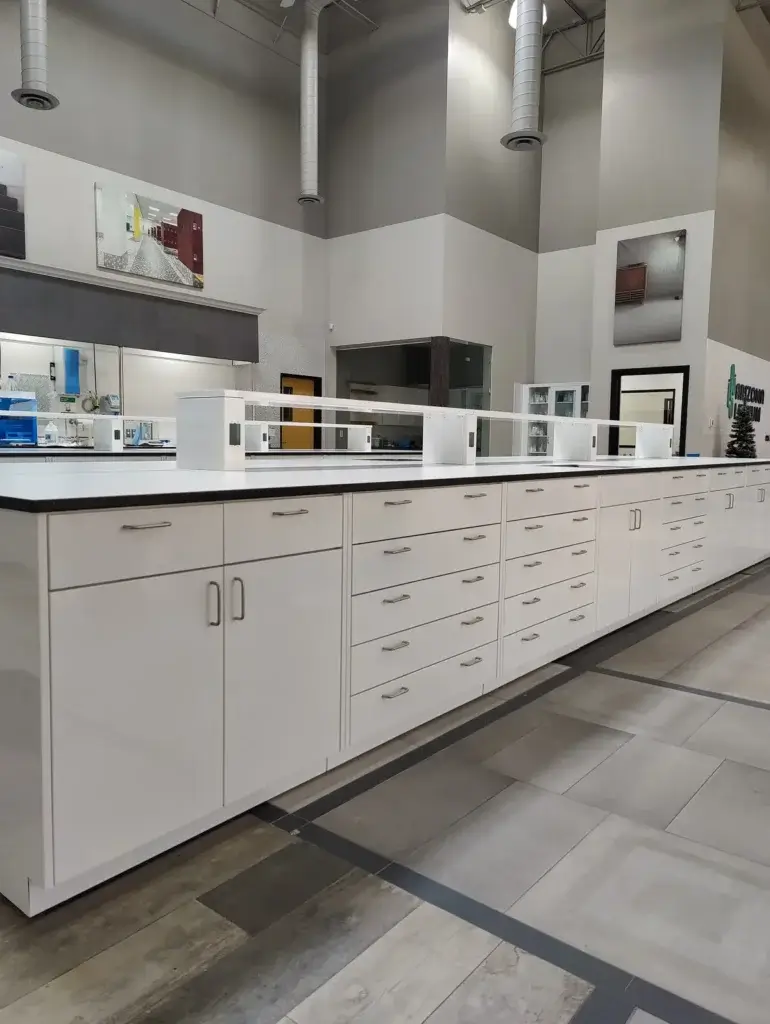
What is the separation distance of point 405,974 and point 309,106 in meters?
9.85

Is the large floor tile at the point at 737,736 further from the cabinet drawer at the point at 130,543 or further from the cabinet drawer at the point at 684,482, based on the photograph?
the cabinet drawer at the point at 130,543

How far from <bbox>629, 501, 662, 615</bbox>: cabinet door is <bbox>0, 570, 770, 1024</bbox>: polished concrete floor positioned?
1.60 m

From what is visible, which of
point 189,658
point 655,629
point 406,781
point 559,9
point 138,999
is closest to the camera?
point 138,999

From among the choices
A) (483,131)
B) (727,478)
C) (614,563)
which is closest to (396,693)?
(614,563)

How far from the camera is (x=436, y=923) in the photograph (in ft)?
5.46

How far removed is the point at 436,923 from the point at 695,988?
1.78 feet

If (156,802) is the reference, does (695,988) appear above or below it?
below

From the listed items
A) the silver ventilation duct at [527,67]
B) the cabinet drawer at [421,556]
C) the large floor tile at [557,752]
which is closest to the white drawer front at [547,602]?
the cabinet drawer at [421,556]

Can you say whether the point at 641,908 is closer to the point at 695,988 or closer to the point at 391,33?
the point at 695,988

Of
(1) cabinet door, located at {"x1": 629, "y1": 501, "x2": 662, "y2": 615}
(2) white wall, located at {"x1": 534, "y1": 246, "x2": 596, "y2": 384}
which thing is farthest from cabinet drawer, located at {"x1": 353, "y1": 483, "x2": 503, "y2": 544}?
(2) white wall, located at {"x1": 534, "y1": 246, "x2": 596, "y2": 384}

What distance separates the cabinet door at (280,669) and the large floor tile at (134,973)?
1.19 ft

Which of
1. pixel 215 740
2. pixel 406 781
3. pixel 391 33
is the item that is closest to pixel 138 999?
pixel 215 740

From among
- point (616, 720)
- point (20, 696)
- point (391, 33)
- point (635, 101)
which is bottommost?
point (616, 720)

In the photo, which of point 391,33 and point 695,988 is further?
point 391,33
